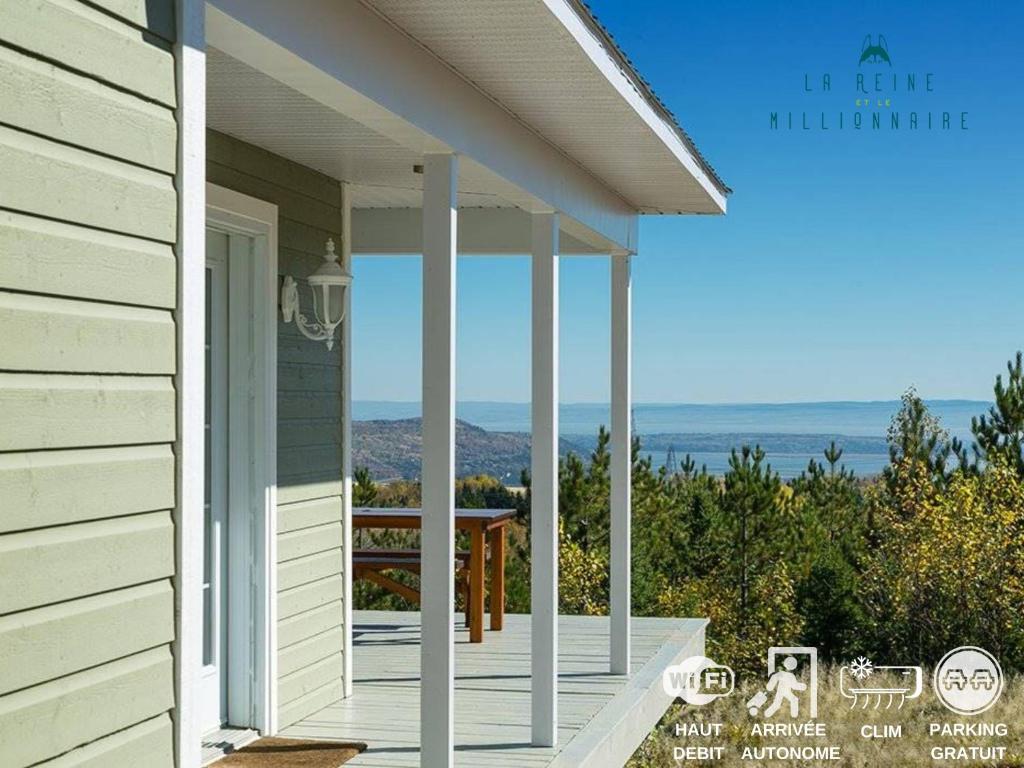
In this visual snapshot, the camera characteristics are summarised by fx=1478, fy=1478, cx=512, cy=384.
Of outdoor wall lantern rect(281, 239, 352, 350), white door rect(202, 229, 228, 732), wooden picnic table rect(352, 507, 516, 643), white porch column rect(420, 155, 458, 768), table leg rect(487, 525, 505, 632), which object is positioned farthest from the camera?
table leg rect(487, 525, 505, 632)

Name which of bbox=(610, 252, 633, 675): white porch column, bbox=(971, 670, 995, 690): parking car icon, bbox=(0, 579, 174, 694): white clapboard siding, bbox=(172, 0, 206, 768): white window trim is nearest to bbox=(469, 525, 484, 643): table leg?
bbox=(610, 252, 633, 675): white porch column

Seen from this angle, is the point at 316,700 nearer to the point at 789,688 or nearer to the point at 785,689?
the point at 785,689

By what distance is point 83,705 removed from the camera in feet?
8.00

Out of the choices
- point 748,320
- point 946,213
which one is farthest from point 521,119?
point 748,320

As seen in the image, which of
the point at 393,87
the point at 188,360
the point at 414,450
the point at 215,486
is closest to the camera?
the point at 188,360

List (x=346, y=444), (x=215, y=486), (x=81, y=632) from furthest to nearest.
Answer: (x=346, y=444) < (x=215, y=486) < (x=81, y=632)

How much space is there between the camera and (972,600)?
1644 centimetres

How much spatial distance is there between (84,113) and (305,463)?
4.19m

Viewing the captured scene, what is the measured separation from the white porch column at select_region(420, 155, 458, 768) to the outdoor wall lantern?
1789 mm

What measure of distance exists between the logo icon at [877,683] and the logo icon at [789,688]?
0.36 m

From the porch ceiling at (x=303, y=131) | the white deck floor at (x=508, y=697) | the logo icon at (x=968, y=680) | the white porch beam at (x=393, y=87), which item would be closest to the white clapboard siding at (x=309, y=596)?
the white deck floor at (x=508, y=697)

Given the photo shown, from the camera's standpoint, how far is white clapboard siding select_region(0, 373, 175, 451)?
2.28 metres

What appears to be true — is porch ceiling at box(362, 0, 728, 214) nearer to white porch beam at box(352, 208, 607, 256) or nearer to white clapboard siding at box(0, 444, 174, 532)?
white porch beam at box(352, 208, 607, 256)

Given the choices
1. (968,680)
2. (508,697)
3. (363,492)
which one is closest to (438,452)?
(508,697)
